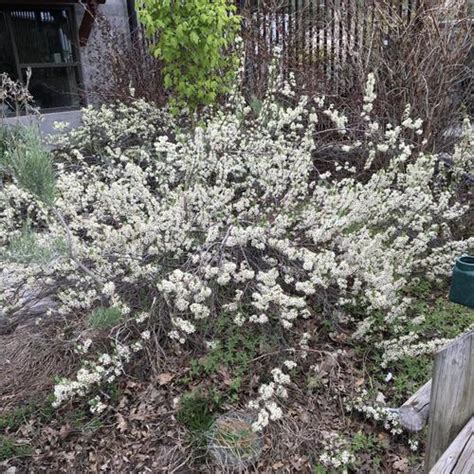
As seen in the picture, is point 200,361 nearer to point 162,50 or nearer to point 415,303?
point 415,303

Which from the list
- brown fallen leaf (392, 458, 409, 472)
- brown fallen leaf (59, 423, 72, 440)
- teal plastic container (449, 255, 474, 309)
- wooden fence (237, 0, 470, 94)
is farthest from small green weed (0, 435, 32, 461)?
wooden fence (237, 0, 470, 94)

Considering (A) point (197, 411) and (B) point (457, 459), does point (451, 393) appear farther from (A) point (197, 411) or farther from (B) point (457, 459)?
(A) point (197, 411)

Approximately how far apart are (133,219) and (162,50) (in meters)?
2.21

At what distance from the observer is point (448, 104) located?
15.4ft

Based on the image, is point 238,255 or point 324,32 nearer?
point 238,255

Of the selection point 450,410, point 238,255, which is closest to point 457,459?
point 450,410

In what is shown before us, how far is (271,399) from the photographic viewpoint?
98.5 inches

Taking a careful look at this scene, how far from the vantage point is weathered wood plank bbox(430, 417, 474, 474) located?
4.27ft

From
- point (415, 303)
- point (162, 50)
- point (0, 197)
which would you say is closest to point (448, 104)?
point (415, 303)

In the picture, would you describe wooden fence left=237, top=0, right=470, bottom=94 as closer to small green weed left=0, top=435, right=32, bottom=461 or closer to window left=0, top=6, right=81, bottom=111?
window left=0, top=6, right=81, bottom=111

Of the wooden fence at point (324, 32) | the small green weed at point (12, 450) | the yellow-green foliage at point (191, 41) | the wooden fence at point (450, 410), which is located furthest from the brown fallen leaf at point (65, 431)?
the wooden fence at point (324, 32)

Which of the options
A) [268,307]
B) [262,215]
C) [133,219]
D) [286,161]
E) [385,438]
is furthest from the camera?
[286,161]

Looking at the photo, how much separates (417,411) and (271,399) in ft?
3.63

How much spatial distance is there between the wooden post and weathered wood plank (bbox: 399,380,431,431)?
0.13ft
